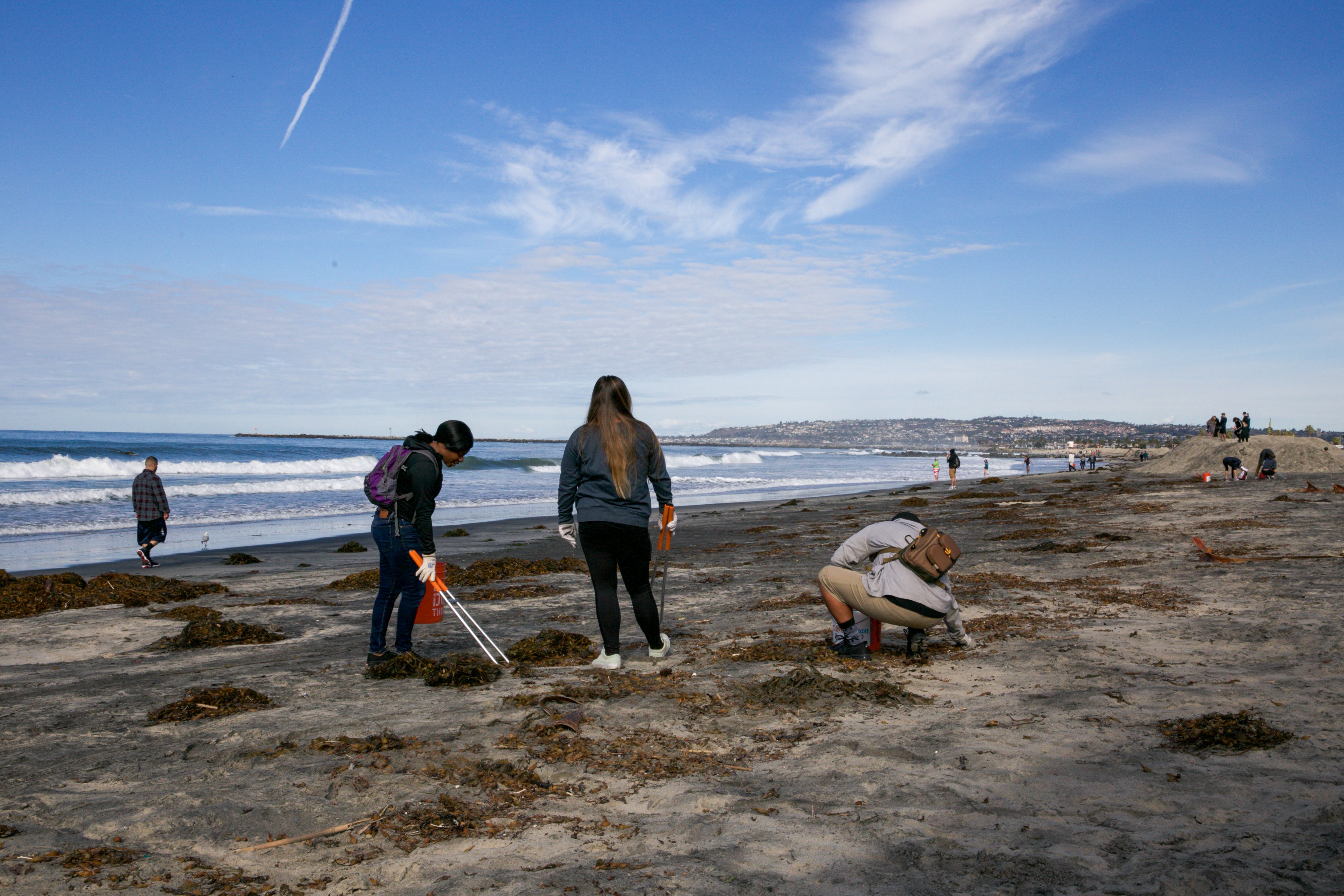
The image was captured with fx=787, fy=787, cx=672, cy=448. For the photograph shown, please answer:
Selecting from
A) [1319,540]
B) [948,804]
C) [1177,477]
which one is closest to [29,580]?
[948,804]

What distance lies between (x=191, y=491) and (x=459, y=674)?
92.1ft

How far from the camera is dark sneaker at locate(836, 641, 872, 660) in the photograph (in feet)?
Answer: 19.5

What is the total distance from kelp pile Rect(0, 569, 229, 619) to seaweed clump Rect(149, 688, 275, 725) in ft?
17.6

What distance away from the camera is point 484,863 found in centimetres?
303

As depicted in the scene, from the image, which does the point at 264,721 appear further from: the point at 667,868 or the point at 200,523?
the point at 200,523

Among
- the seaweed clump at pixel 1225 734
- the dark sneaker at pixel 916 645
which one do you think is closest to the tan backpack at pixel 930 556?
the dark sneaker at pixel 916 645

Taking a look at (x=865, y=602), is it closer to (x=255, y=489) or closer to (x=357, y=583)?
(x=357, y=583)

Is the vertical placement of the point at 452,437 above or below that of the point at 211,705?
above

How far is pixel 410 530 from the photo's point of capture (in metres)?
5.95

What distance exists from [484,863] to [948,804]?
1978 millimetres

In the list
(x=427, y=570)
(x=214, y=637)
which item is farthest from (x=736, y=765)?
(x=214, y=637)

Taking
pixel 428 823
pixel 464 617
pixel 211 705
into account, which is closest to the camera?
pixel 428 823

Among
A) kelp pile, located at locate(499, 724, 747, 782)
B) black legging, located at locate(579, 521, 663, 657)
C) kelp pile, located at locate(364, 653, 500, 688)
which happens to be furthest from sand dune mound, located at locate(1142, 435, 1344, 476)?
kelp pile, located at locate(499, 724, 747, 782)

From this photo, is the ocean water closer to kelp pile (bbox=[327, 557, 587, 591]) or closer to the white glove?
kelp pile (bbox=[327, 557, 587, 591])
